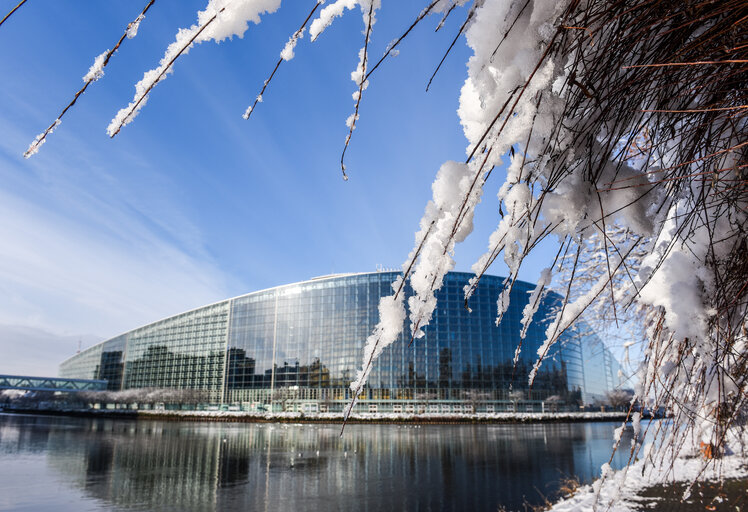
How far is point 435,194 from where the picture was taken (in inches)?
42.3

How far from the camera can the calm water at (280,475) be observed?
11.2 meters

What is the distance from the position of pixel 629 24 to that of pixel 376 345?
3.57ft

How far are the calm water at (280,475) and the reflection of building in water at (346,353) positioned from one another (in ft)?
135

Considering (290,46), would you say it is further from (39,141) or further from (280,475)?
(280,475)

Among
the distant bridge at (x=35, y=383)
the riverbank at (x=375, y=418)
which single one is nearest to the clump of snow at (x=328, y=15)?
the riverbank at (x=375, y=418)

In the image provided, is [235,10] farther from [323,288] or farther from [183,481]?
[323,288]

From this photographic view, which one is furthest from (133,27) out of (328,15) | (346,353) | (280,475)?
(346,353)

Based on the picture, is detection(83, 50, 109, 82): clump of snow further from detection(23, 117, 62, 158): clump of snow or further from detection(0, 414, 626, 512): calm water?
detection(0, 414, 626, 512): calm water

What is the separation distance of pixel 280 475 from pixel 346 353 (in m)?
54.6

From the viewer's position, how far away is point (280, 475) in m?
15.0

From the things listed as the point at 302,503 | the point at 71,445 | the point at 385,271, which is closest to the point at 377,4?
the point at 302,503

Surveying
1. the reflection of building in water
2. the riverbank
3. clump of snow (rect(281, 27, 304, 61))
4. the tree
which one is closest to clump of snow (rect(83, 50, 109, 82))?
the tree

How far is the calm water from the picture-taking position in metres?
11.2

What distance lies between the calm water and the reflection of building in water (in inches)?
1619
